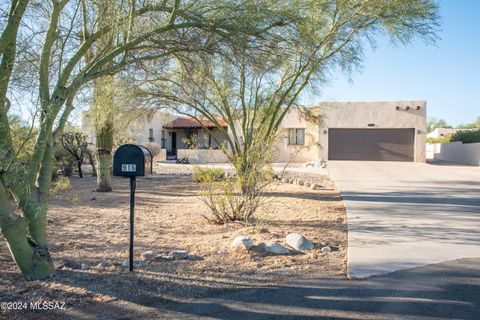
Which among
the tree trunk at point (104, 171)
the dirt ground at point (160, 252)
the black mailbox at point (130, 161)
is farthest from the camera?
the tree trunk at point (104, 171)

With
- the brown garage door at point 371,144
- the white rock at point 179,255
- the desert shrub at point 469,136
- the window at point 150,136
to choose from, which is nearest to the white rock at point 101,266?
the white rock at point 179,255

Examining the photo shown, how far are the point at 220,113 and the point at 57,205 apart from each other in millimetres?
5332

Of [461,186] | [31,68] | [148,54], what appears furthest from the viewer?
[461,186]

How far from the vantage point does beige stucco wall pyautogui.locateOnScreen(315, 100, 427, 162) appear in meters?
33.5

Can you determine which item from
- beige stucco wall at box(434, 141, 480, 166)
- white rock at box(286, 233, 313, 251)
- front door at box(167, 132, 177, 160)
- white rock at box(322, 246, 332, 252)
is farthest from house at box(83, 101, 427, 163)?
white rock at box(322, 246, 332, 252)

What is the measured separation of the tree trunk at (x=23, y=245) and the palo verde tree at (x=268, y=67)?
352 cm

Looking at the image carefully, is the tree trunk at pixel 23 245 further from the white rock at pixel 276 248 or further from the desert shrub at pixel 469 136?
the desert shrub at pixel 469 136

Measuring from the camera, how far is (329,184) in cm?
1775

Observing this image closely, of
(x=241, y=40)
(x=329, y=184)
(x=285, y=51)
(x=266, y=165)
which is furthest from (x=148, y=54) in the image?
(x=329, y=184)

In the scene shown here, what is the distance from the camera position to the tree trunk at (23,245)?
4.96 meters

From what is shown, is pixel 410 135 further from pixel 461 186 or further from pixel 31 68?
pixel 31 68

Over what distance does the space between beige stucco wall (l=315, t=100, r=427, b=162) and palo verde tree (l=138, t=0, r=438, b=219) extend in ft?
67.6

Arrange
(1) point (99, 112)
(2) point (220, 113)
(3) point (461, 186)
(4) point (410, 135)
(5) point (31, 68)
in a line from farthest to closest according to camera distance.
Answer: (4) point (410, 135)
(3) point (461, 186)
(2) point (220, 113)
(1) point (99, 112)
(5) point (31, 68)

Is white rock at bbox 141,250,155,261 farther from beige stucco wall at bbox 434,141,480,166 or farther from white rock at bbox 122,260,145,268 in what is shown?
beige stucco wall at bbox 434,141,480,166
